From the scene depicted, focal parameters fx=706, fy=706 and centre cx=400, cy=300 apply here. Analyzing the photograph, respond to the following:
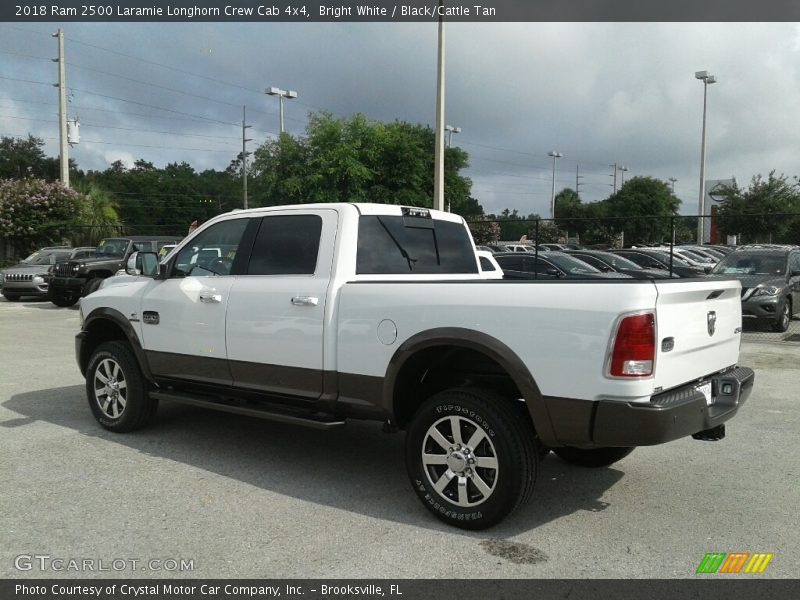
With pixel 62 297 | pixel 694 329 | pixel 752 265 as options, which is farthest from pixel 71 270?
pixel 694 329

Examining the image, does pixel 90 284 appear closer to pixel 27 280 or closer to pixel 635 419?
pixel 27 280

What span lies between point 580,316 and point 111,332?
15.2 feet

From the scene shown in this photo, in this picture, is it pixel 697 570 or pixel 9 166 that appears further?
pixel 9 166

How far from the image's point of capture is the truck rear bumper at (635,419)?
363 centimetres

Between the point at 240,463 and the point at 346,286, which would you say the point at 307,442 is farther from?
the point at 346,286

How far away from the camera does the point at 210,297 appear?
542cm

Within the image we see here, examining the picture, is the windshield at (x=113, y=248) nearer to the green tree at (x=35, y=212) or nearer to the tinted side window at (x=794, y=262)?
the green tree at (x=35, y=212)

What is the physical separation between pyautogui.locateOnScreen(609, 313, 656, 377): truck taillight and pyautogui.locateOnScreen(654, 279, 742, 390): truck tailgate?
0.22ft

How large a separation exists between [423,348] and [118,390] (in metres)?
3.25

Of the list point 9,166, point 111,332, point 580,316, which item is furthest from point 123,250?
point 9,166


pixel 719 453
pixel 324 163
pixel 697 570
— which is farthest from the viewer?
pixel 324 163

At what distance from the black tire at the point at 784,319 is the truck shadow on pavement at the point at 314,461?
34.2ft

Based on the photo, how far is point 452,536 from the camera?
13.4 feet

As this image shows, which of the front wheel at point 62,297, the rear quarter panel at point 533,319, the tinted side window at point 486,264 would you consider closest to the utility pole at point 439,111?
the front wheel at point 62,297
